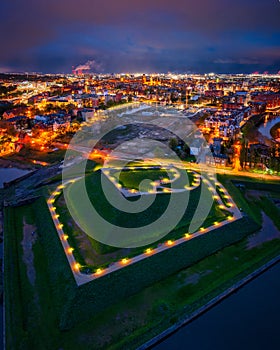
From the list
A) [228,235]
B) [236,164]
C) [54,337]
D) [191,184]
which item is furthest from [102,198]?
[236,164]

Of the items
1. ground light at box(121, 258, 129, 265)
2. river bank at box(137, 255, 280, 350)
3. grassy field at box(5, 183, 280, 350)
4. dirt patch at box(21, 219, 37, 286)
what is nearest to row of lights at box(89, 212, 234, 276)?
ground light at box(121, 258, 129, 265)

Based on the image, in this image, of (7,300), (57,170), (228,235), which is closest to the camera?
(7,300)

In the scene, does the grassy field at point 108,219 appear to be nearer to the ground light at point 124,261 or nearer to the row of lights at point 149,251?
the row of lights at point 149,251

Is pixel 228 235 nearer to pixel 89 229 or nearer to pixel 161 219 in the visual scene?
pixel 161 219

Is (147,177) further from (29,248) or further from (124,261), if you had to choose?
(29,248)

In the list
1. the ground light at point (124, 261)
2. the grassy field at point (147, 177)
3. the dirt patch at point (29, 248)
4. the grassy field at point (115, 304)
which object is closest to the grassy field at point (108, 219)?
the grassy field at point (147, 177)

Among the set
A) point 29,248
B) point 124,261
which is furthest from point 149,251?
point 29,248
